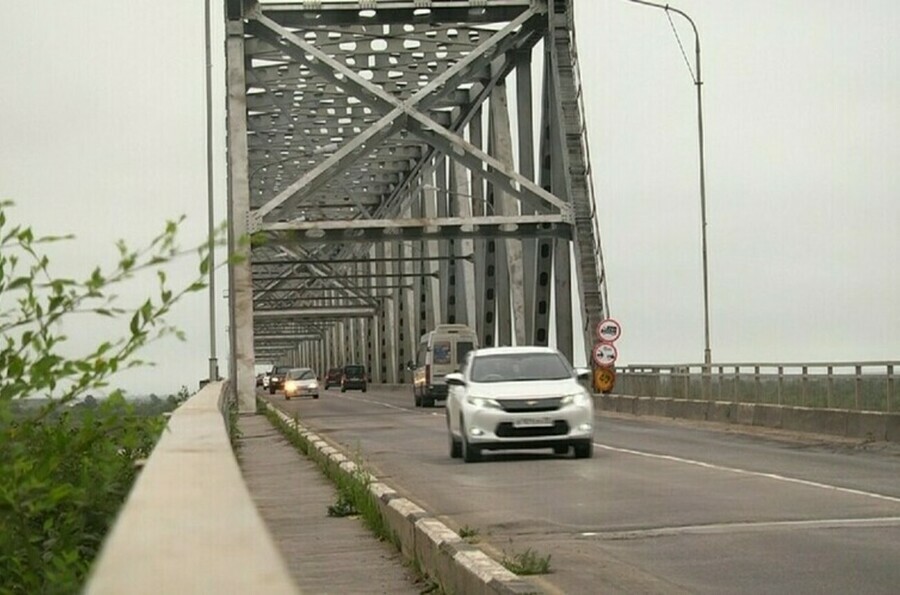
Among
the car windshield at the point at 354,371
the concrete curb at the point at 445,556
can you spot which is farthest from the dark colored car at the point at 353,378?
the concrete curb at the point at 445,556

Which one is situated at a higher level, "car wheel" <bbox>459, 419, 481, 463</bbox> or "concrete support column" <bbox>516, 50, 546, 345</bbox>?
"concrete support column" <bbox>516, 50, 546, 345</bbox>

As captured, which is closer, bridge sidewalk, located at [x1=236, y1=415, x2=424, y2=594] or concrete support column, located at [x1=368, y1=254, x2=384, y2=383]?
bridge sidewalk, located at [x1=236, y1=415, x2=424, y2=594]

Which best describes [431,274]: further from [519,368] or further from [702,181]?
[519,368]

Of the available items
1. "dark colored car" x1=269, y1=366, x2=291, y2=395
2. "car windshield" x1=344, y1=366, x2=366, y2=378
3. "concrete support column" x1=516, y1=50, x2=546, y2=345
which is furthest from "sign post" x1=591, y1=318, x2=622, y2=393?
"car windshield" x1=344, y1=366, x2=366, y2=378

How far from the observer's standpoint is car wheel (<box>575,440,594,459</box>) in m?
25.8

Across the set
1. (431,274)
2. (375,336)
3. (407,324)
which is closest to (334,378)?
(375,336)

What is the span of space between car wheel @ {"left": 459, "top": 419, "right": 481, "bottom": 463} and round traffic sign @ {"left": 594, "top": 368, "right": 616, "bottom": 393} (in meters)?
22.1

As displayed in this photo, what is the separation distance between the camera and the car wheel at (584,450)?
84.5 feet

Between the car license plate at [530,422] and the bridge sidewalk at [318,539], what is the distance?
8.72ft

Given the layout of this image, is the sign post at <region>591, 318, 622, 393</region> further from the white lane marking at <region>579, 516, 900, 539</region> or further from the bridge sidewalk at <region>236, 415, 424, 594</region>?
the white lane marking at <region>579, 516, 900, 539</region>

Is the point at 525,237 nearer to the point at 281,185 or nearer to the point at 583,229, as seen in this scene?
the point at 583,229

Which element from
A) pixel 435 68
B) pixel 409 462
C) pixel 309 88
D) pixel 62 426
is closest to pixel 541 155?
pixel 435 68

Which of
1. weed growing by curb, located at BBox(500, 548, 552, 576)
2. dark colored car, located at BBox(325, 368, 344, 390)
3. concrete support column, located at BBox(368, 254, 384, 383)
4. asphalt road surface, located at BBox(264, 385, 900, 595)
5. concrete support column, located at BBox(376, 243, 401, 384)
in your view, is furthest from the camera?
dark colored car, located at BBox(325, 368, 344, 390)

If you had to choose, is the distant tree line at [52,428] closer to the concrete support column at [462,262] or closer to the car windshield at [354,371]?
the concrete support column at [462,262]
